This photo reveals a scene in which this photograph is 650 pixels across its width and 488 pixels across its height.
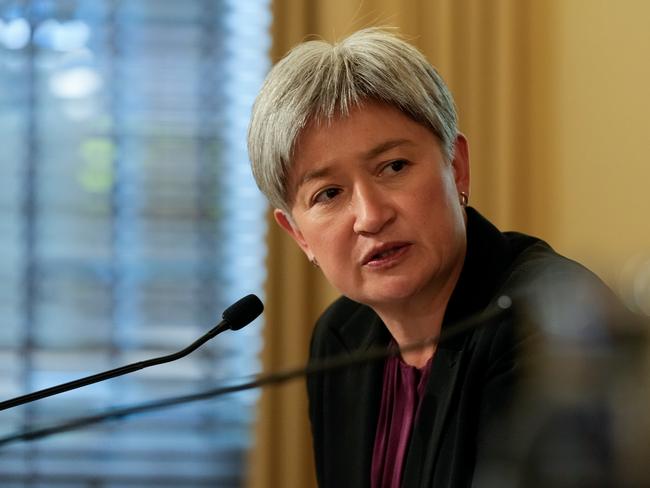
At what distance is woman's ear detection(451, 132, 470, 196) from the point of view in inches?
61.4

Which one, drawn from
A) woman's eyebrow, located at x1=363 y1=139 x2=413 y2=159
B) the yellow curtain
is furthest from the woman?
the yellow curtain

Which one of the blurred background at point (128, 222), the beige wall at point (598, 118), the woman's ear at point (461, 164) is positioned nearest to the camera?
the woman's ear at point (461, 164)

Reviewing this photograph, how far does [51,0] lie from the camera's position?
9.12 ft

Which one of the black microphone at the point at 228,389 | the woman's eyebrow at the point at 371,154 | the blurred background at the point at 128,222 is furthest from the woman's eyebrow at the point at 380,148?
the blurred background at the point at 128,222

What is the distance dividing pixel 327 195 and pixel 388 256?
0.47 feet

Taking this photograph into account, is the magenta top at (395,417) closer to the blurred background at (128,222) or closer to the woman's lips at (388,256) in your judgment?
the woman's lips at (388,256)

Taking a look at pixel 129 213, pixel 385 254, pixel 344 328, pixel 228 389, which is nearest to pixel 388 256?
pixel 385 254

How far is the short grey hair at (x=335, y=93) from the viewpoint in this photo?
1456 millimetres

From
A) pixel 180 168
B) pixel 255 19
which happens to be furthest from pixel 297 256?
pixel 255 19

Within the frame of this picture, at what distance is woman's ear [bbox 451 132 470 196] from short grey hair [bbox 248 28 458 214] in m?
0.03

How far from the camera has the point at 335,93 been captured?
4.77 feet

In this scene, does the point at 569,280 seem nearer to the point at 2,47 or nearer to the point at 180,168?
the point at 180,168

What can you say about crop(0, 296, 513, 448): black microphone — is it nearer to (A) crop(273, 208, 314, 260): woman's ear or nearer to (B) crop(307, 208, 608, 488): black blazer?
(B) crop(307, 208, 608, 488): black blazer

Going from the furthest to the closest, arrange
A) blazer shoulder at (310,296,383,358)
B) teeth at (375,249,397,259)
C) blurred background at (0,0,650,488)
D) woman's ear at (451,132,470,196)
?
blurred background at (0,0,650,488)
blazer shoulder at (310,296,383,358)
woman's ear at (451,132,470,196)
teeth at (375,249,397,259)
